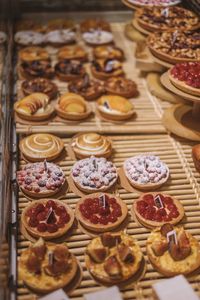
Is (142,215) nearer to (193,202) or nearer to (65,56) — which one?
(193,202)

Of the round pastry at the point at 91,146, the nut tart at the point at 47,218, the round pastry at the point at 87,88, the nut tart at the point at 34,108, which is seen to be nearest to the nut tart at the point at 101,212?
the nut tart at the point at 47,218

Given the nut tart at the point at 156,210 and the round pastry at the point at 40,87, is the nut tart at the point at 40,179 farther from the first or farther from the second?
the round pastry at the point at 40,87

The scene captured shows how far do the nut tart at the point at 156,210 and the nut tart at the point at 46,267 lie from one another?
26.0 inches

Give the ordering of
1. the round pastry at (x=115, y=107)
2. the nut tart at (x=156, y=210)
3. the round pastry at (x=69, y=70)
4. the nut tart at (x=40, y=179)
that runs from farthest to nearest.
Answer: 1. the round pastry at (x=69, y=70)
2. the round pastry at (x=115, y=107)
3. the nut tart at (x=40, y=179)
4. the nut tart at (x=156, y=210)

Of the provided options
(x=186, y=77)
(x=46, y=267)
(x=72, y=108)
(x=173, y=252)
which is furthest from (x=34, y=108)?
(x=173, y=252)

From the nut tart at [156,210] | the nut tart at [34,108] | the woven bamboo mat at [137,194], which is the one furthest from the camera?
the nut tart at [34,108]

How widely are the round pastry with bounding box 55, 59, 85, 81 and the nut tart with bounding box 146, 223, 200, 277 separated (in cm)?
256

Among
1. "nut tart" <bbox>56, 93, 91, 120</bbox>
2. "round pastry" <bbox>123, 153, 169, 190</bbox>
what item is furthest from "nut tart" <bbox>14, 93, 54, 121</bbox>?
"round pastry" <bbox>123, 153, 169, 190</bbox>

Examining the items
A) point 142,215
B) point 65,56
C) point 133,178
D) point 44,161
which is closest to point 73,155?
point 44,161

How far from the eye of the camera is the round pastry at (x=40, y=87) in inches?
182

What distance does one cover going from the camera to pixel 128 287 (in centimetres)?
274

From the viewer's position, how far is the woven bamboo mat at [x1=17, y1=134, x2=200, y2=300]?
2.74m

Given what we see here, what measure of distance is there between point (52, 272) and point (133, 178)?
1.19 m

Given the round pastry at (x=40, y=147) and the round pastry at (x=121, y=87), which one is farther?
the round pastry at (x=121, y=87)
